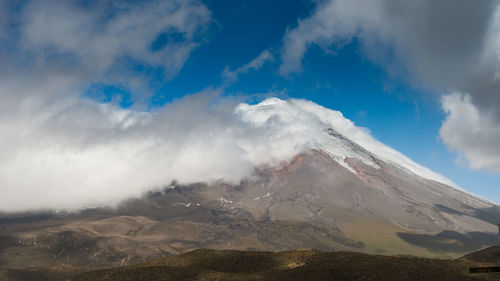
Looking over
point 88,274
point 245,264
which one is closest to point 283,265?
point 245,264

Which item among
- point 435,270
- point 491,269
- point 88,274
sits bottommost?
point 88,274

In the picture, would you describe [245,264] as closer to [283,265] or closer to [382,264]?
[283,265]

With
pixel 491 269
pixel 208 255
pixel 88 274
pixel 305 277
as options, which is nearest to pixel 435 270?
pixel 305 277

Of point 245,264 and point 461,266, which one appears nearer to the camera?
point 461,266

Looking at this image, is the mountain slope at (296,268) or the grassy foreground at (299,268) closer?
the grassy foreground at (299,268)

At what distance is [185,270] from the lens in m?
90.0

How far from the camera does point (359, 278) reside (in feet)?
241

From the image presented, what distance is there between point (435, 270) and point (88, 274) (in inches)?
3226

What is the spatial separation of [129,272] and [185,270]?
1262 centimetres

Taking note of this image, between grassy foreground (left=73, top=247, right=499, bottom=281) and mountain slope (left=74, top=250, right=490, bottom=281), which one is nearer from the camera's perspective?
grassy foreground (left=73, top=247, right=499, bottom=281)

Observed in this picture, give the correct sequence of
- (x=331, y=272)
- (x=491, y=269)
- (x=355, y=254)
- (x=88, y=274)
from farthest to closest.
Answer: (x=88, y=274)
(x=355, y=254)
(x=331, y=272)
(x=491, y=269)

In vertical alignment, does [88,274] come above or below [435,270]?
below

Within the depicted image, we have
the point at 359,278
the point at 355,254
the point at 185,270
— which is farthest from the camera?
the point at 355,254

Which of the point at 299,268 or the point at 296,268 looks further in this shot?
the point at 296,268
